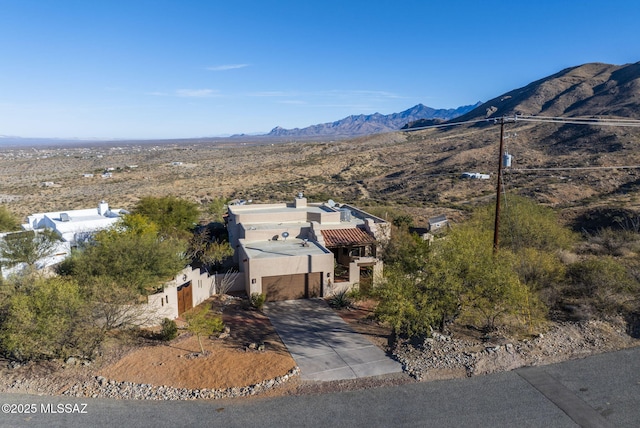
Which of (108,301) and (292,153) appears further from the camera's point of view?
(292,153)

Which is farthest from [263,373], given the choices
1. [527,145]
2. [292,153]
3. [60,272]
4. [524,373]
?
[292,153]

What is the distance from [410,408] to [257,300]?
9.89 meters

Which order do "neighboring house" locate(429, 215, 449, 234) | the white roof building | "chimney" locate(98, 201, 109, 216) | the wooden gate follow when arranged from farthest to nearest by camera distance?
1. "neighboring house" locate(429, 215, 449, 234)
2. "chimney" locate(98, 201, 109, 216)
3. the white roof building
4. the wooden gate

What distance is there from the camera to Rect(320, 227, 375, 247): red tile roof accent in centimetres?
2504

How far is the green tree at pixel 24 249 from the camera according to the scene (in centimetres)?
2252

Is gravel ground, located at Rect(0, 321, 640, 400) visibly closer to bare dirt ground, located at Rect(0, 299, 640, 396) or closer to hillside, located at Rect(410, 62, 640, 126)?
bare dirt ground, located at Rect(0, 299, 640, 396)

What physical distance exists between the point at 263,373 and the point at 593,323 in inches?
540

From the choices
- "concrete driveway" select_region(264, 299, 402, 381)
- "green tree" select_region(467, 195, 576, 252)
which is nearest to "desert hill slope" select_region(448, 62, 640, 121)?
"green tree" select_region(467, 195, 576, 252)

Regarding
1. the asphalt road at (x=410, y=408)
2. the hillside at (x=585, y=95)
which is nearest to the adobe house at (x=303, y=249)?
the asphalt road at (x=410, y=408)

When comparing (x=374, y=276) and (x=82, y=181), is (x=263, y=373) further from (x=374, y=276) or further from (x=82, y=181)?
(x=82, y=181)

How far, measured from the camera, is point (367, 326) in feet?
61.1

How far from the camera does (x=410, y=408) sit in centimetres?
1263

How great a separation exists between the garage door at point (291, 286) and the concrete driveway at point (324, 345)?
2.17 feet

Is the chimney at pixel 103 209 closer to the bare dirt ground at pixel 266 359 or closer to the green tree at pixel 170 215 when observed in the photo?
the green tree at pixel 170 215
